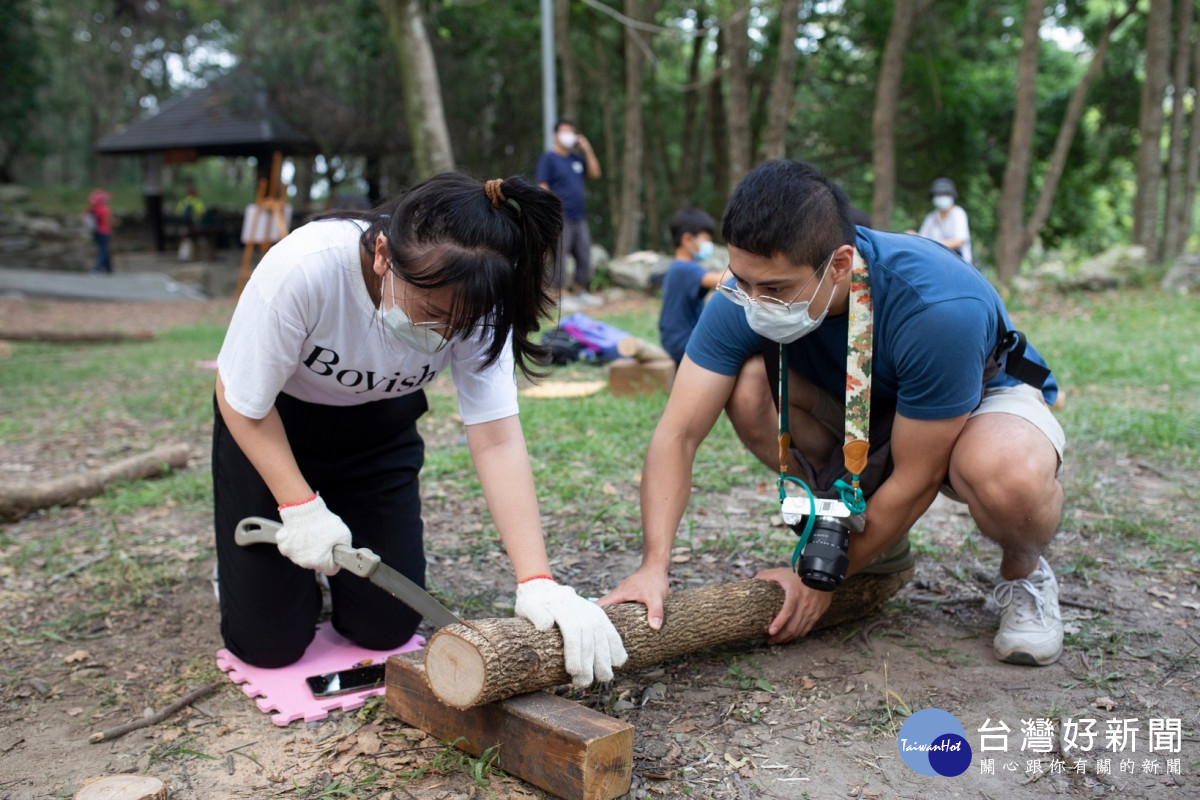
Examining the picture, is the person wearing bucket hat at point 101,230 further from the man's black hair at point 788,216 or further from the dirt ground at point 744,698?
the man's black hair at point 788,216

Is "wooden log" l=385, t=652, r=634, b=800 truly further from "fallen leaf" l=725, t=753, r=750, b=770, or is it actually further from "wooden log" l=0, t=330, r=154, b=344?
"wooden log" l=0, t=330, r=154, b=344

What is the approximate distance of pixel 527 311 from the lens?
6.67 feet

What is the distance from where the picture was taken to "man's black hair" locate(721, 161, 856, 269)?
205 centimetres

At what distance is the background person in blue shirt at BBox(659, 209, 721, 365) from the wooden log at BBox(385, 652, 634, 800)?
3.27 metres

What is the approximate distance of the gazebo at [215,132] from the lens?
16891 millimetres

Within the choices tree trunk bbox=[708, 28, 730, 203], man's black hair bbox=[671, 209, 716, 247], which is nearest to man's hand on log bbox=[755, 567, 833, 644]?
man's black hair bbox=[671, 209, 716, 247]

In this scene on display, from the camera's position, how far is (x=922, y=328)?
81.7 inches

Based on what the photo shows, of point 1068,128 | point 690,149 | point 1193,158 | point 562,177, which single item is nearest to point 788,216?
point 562,177

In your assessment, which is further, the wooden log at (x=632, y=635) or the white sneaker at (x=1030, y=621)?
the white sneaker at (x=1030, y=621)

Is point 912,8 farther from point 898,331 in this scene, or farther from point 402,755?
point 402,755

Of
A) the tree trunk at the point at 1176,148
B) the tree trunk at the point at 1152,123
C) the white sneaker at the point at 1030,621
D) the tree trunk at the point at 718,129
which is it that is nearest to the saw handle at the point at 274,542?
the white sneaker at the point at 1030,621

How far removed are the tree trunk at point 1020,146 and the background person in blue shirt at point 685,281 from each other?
6.25m

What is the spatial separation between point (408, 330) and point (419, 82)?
328 inches

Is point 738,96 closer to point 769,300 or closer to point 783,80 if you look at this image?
point 783,80
